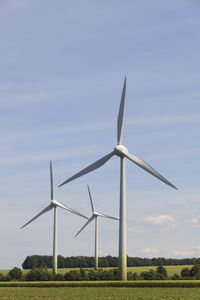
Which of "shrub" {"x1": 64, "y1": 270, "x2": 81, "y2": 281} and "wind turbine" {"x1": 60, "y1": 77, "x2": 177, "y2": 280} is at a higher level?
"wind turbine" {"x1": 60, "y1": 77, "x2": 177, "y2": 280}

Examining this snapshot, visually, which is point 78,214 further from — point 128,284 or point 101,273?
point 128,284

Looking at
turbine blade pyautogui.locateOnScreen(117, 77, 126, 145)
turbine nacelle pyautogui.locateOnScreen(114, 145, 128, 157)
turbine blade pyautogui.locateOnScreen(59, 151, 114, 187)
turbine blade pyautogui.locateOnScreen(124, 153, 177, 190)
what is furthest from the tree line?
turbine blade pyautogui.locateOnScreen(124, 153, 177, 190)

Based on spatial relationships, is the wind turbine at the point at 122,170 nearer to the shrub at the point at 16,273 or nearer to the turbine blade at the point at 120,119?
the turbine blade at the point at 120,119

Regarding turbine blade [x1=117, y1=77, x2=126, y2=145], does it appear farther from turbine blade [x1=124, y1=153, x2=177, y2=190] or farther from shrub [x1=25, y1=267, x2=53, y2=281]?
shrub [x1=25, y1=267, x2=53, y2=281]

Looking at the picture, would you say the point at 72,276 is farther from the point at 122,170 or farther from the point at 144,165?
the point at 144,165

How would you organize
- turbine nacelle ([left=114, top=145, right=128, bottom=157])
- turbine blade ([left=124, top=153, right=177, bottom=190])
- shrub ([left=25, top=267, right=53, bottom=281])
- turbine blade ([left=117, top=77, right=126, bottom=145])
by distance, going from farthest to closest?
shrub ([left=25, top=267, right=53, bottom=281])
turbine blade ([left=117, top=77, right=126, bottom=145])
turbine nacelle ([left=114, top=145, right=128, bottom=157])
turbine blade ([left=124, top=153, right=177, bottom=190])

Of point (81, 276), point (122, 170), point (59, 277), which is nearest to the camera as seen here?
point (122, 170)

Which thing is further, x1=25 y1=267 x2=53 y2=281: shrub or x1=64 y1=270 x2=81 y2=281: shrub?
x1=25 y1=267 x2=53 y2=281: shrub

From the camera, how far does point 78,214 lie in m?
137

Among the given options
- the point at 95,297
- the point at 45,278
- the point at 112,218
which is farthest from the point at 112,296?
the point at 112,218

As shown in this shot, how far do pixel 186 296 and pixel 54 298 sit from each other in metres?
15.0

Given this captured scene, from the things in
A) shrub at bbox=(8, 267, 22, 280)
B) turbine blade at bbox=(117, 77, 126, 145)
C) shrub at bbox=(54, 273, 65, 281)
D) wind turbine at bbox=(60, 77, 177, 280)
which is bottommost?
shrub at bbox=(54, 273, 65, 281)

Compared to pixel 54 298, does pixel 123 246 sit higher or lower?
higher

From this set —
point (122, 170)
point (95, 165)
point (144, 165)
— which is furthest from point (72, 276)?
point (144, 165)
